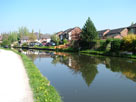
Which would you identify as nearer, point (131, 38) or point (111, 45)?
point (131, 38)

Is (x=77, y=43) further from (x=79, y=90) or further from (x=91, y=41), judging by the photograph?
(x=79, y=90)

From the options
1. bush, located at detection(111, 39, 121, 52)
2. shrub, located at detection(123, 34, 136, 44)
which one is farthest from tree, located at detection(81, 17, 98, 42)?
shrub, located at detection(123, 34, 136, 44)

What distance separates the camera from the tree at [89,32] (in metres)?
44.0

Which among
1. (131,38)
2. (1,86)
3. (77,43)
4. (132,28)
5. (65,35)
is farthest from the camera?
(65,35)

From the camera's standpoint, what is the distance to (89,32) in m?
44.0

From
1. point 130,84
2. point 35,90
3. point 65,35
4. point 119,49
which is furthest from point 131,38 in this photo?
point 65,35

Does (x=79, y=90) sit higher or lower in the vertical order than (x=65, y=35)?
lower

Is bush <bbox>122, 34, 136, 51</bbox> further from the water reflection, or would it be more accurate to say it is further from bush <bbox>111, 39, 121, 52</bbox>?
the water reflection

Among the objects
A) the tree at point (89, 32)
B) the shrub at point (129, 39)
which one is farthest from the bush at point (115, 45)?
the tree at point (89, 32)

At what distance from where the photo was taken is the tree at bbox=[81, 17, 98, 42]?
44.0 m

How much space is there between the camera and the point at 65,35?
80875 mm

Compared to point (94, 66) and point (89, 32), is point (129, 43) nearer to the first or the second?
point (94, 66)

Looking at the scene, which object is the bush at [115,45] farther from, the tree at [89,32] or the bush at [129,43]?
the tree at [89,32]

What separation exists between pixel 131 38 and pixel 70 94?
77.1ft
